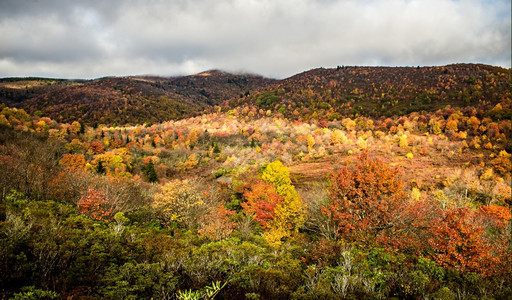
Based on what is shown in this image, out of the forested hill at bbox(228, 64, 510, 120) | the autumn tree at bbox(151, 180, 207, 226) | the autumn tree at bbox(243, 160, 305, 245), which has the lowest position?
the autumn tree at bbox(243, 160, 305, 245)

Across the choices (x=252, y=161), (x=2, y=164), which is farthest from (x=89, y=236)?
(x=252, y=161)

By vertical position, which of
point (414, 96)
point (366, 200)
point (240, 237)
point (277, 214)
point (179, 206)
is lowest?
point (277, 214)

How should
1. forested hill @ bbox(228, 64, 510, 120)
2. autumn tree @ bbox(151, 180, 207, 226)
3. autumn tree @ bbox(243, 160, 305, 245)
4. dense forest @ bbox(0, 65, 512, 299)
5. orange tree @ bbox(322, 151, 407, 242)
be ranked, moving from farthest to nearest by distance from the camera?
forested hill @ bbox(228, 64, 510, 120) < autumn tree @ bbox(243, 160, 305, 245) < autumn tree @ bbox(151, 180, 207, 226) < orange tree @ bbox(322, 151, 407, 242) < dense forest @ bbox(0, 65, 512, 299)

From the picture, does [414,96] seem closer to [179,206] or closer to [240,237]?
[179,206]

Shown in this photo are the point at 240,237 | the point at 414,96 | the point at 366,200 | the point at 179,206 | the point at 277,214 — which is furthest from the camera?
the point at 414,96

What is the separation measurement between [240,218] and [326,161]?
288 ft

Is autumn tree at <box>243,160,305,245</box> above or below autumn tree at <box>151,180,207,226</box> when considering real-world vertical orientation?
below

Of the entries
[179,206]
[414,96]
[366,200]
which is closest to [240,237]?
[179,206]

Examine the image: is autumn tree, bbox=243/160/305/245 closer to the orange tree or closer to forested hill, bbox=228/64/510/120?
the orange tree

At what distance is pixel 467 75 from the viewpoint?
7156 inches

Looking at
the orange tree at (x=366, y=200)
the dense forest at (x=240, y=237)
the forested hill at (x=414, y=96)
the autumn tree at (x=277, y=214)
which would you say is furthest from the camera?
the forested hill at (x=414, y=96)

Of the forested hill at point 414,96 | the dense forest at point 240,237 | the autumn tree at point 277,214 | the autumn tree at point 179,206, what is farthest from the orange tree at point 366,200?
the forested hill at point 414,96

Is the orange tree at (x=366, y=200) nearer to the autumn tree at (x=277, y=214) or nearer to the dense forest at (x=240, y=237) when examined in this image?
the dense forest at (x=240, y=237)

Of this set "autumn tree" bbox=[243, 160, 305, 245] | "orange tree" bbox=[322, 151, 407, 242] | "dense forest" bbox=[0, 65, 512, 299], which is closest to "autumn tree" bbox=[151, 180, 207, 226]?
"dense forest" bbox=[0, 65, 512, 299]
